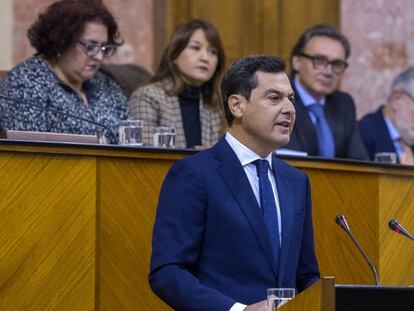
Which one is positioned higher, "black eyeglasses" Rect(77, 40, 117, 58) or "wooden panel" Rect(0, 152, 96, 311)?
"black eyeglasses" Rect(77, 40, 117, 58)

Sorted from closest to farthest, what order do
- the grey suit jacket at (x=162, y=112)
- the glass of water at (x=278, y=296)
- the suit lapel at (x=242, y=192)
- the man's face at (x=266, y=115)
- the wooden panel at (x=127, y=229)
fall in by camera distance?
the glass of water at (x=278, y=296) < the suit lapel at (x=242, y=192) < the man's face at (x=266, y=115) < the wooden panel at (x=127, y=229) < the grey suit jacket at (x=162, y=112)

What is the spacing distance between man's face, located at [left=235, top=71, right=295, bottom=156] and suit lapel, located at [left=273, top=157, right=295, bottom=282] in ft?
0.35

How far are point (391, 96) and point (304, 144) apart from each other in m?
1.44

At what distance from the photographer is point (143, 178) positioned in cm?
670

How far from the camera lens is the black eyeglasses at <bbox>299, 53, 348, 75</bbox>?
8.62 m

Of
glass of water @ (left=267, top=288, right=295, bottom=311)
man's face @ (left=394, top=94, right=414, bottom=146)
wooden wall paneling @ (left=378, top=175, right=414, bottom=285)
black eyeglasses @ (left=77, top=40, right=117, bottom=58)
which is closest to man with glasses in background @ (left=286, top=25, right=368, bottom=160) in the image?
man's face @ (left=394, top=94, right=414, bottom=146)

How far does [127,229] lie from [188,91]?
168 cm

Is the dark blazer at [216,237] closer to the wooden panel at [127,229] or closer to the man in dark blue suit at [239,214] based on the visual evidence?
the man in dark blue suit at [239,214]

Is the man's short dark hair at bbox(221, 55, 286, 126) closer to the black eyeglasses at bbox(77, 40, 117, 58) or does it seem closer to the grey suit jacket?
the black eyeglasses at bbox(77, 40, 117, 58)

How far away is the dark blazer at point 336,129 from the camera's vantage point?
8211mm

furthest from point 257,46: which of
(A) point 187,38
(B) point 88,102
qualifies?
(B) point 88,102

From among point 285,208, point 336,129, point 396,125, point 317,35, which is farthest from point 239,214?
point 396,125

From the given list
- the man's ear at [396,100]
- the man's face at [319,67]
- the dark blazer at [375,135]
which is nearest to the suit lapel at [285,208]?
the man's face at [319,67]

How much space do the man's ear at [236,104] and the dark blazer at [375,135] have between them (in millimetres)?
3319
